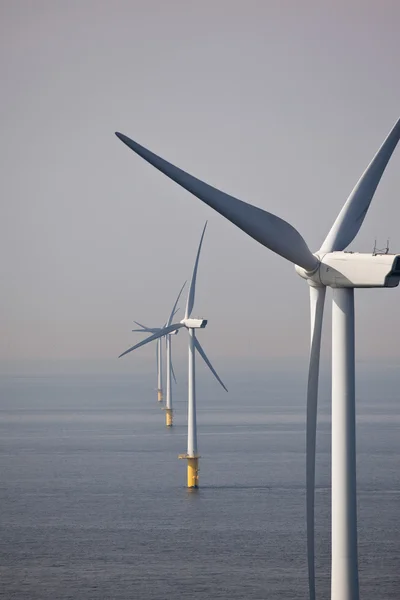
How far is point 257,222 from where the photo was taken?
3028cm

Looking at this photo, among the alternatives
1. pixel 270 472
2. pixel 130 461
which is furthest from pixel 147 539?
pixel 130 461

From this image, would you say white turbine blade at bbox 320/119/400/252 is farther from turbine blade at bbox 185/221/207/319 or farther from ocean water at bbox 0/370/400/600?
turbine blade at bbox 185/221/207/319

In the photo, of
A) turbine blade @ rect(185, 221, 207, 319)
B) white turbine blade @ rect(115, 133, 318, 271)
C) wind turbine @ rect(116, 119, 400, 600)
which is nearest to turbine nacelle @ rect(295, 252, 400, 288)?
wind turbine @ rect(116, 119, 400, 600)

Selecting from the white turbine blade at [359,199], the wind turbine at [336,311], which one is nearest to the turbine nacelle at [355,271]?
the wind turbine at [336,311]

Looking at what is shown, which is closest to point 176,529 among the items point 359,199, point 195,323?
point 195,323

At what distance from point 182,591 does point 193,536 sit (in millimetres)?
20544

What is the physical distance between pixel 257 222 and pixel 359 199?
4.90 meters

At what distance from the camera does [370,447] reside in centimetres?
A: 18438

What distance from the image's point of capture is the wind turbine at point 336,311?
28844mm

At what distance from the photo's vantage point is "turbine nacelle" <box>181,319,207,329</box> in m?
105

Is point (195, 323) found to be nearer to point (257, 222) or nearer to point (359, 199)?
point (359, 199)

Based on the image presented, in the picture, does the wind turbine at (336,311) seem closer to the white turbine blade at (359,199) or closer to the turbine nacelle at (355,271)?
the turbine nacelle at (355,271)

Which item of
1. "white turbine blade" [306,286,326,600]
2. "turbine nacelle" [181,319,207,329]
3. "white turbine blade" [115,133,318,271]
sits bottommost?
"white turbine blade" [306,286,326,600]

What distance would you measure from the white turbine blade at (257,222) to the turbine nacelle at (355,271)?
483 mm
